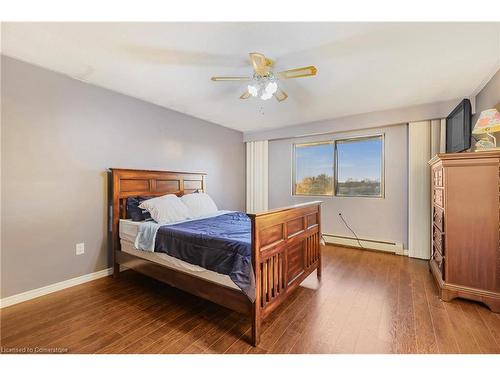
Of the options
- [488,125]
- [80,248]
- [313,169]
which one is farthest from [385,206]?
[80,248]

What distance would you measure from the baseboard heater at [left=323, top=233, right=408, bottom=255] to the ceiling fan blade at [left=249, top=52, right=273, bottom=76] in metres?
3.28

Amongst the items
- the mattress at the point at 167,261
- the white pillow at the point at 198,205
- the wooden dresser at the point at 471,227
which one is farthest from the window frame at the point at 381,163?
the mattress at the point at 167,261

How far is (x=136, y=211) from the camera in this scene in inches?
107

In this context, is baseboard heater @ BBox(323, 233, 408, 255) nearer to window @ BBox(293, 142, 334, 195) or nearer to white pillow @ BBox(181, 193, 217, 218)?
window @ BBox(293, 142, 334, 195)

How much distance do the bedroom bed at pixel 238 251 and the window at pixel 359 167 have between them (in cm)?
170

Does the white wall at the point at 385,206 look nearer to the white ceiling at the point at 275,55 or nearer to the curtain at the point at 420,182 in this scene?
the curtain at the point at 420,182

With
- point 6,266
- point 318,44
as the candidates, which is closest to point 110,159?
point 6,266

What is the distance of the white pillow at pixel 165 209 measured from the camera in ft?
8.53

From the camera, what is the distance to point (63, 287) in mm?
2391

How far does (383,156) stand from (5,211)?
5033 mm

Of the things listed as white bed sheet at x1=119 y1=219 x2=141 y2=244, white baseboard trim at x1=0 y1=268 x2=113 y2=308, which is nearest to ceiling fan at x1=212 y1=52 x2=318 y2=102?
white bed sheet at x1=119 y1=219 x2=141 y2=244

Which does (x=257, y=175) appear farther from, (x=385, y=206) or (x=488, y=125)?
(x=488, y=125)
